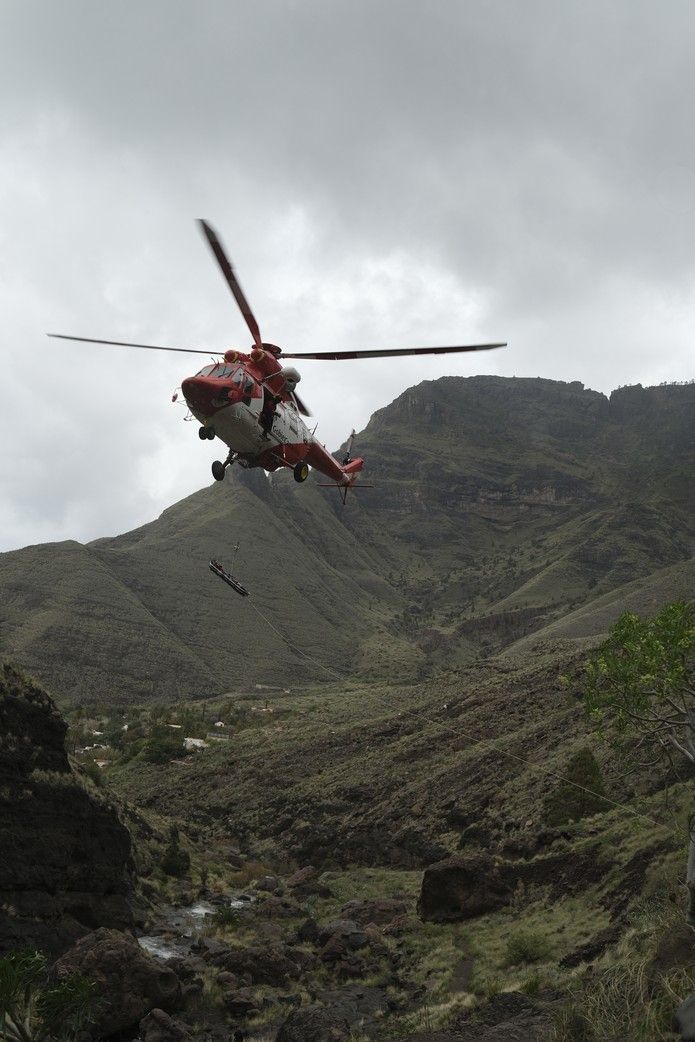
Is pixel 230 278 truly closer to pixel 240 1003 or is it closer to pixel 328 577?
pixel 240 1003

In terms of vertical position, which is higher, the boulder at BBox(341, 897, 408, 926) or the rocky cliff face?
the rocky cliff face

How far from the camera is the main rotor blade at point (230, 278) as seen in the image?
13461 millimetres

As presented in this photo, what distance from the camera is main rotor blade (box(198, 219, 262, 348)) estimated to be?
13461 millimetres

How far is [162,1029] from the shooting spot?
12781 mm

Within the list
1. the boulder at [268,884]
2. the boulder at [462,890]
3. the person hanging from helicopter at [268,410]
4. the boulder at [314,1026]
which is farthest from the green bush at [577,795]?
the person hanging from helicopter at [268,410]

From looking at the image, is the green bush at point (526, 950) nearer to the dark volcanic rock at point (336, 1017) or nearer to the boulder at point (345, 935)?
the dark volcanic rock at point (336, 1017)

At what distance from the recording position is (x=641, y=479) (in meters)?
183

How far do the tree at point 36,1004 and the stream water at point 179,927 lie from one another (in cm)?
663

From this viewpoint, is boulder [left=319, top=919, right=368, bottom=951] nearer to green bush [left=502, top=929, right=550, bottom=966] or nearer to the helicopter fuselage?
green bush [left=502, top=929, right=550, bottom=966]

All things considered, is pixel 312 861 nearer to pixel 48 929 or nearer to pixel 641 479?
pixel 48 929

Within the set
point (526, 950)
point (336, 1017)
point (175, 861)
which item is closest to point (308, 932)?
point (336, 1017)

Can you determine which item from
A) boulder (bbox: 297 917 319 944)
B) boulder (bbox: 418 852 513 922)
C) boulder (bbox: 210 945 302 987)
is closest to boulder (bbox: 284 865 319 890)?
boulder (bbox: 297 917 319 944)

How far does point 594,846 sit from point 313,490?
498 feet

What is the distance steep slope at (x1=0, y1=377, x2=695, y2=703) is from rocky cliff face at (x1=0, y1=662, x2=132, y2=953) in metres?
38.9
